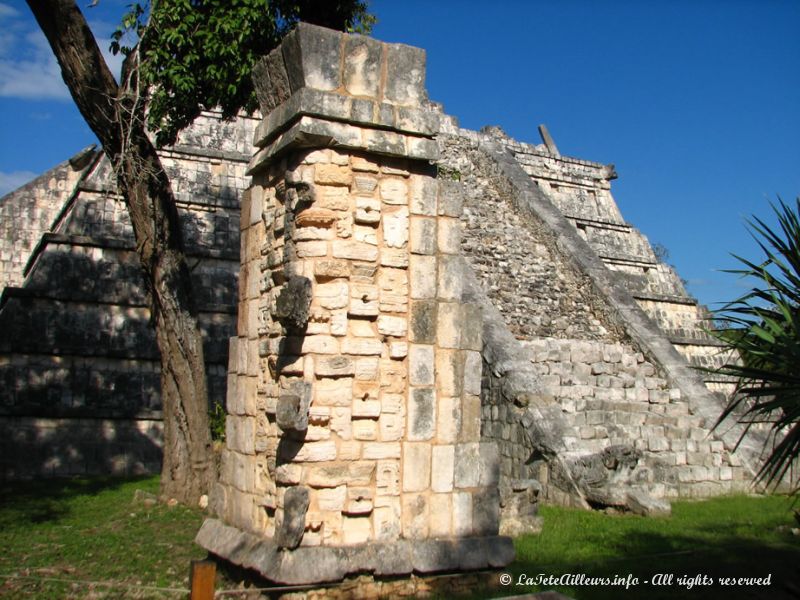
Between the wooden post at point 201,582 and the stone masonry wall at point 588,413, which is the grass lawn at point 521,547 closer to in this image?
the stone masonry wall at point 588,413

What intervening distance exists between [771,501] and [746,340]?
5294 millimetres

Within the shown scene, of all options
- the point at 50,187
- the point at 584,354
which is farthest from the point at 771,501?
the point at 50,187

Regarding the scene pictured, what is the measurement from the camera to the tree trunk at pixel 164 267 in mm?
9195

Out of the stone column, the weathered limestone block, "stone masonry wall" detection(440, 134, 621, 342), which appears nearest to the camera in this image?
the weathered limestone block

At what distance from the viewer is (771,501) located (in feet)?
34.7

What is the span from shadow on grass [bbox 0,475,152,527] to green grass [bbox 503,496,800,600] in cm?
496

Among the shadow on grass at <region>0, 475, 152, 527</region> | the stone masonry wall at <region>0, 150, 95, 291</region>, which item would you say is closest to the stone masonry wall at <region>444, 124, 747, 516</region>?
the shadow on grass at <region>0, 475, 152, 527</region>

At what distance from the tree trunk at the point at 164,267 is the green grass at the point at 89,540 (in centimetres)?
69

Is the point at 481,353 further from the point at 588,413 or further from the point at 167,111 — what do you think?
the point at 167,111

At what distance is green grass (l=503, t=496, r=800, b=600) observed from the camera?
6.26 m

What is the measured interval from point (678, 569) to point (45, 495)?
23.8 ft

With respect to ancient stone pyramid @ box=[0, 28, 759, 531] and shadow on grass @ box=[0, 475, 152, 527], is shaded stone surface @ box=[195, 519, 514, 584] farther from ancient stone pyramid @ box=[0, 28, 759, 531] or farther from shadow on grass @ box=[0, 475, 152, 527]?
shadow on grass @ box=[0, 475, 152, 527]

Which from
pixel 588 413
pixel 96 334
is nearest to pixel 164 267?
pixel 96 334

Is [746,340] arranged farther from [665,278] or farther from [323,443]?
[665,278]
